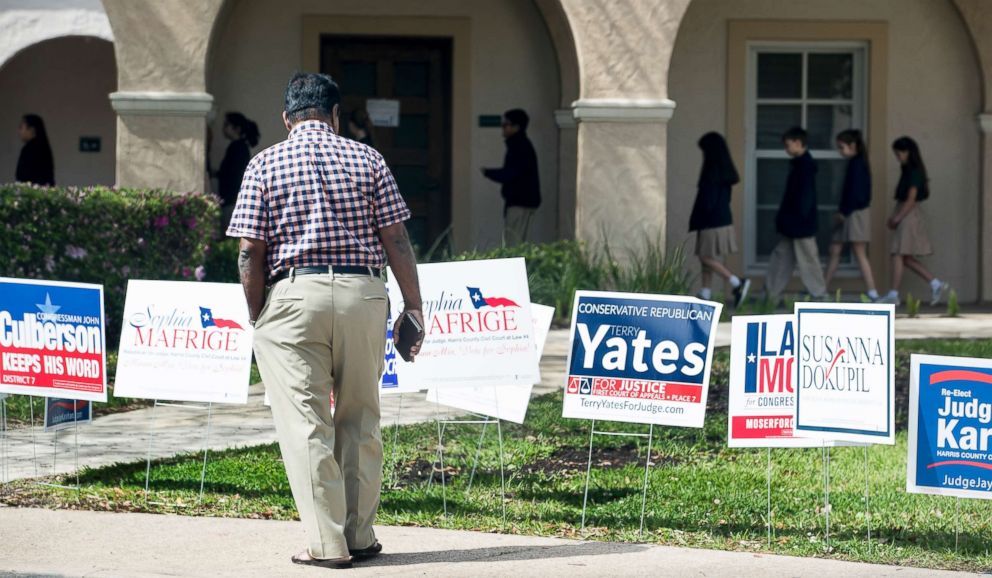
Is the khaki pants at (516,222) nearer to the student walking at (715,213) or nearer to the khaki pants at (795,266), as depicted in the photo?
the student walking at (715,213)

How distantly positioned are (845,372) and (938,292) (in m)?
8.76

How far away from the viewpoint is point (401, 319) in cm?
536

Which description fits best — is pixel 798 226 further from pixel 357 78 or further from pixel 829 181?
pixel 357 78

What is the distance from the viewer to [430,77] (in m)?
14.8

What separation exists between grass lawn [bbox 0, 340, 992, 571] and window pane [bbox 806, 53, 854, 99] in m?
7.24

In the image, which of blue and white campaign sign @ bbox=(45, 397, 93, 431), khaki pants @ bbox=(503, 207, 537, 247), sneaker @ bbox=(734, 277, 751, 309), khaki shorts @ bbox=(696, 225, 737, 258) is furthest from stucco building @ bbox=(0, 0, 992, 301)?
blue and white campaign sign @ bbox=(45, 397, 93, 431)

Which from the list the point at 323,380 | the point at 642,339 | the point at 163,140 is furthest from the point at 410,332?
the point at 163,140

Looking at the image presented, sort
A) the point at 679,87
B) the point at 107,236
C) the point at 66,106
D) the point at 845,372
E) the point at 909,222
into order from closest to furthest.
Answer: the point at 845,372 < the point at 107,236 < the point at 909,222 < the point at 679,87 < the point at 66,106

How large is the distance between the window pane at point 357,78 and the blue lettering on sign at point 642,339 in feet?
29.2

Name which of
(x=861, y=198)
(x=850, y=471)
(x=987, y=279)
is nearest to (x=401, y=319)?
(x=850, y=471)

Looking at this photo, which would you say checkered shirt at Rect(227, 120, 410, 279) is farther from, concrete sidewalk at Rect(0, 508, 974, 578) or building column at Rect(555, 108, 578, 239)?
building column at Rect(555, 108, 578, 239)

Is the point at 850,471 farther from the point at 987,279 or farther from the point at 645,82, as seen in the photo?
the point at 987,279

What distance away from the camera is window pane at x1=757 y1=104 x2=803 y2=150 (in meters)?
14.6

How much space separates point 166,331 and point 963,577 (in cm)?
333
